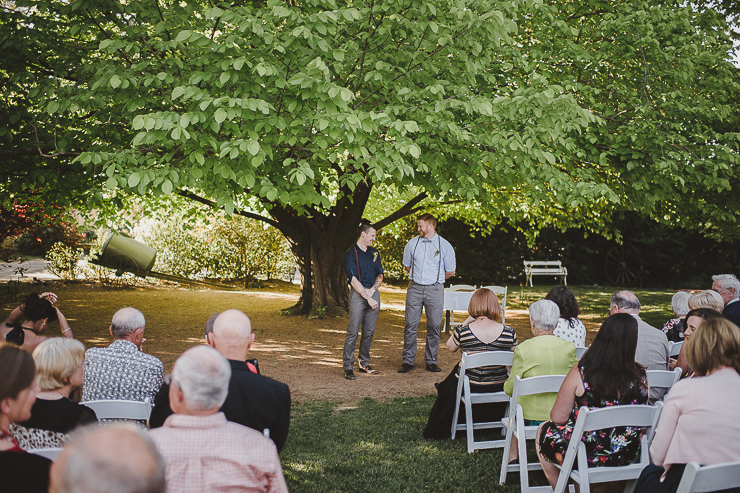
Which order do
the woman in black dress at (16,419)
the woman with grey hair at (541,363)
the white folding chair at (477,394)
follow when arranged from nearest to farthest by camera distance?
the woman in black dress at (16,419)
the woman with grey hair at (541,363)
the white folding chair at (477,394)

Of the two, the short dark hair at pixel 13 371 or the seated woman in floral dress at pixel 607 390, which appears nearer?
the short dark hair at pixel 13 371

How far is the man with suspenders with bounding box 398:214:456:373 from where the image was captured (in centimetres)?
714

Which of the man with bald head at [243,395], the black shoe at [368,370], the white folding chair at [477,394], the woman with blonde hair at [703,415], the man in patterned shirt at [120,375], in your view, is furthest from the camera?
the black shoe at [368,370]

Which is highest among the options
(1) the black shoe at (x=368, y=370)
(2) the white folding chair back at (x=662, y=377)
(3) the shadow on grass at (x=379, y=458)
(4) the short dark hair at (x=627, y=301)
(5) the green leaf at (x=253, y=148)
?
(5) the green leaf at (x=253, y=148)

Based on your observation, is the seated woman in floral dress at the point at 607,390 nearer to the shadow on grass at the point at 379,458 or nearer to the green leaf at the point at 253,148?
the shadow on grass at the point at 379,458

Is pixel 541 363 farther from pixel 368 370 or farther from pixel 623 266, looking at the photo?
pixel 623 266

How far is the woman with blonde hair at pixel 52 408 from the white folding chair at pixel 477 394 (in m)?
2.71

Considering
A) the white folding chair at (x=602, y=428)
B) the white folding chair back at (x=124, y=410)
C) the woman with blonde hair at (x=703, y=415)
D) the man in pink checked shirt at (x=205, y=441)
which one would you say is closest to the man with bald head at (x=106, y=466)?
the man in pink checked shirt at (x=205, y=441)

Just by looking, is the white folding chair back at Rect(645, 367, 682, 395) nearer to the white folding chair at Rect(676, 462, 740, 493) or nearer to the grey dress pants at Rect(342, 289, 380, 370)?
the white folding chair at Rect(676, 462, 740, 493)

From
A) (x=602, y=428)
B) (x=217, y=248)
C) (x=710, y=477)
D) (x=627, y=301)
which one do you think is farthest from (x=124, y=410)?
(x=217, y=248)

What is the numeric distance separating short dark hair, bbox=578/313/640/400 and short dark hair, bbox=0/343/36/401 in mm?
2780

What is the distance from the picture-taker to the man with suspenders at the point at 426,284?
714 cm

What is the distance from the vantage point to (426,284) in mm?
7152

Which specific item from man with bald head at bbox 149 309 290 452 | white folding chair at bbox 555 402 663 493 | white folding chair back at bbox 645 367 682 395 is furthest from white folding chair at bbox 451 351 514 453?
man with bald head at bbox 149 309 290 452
